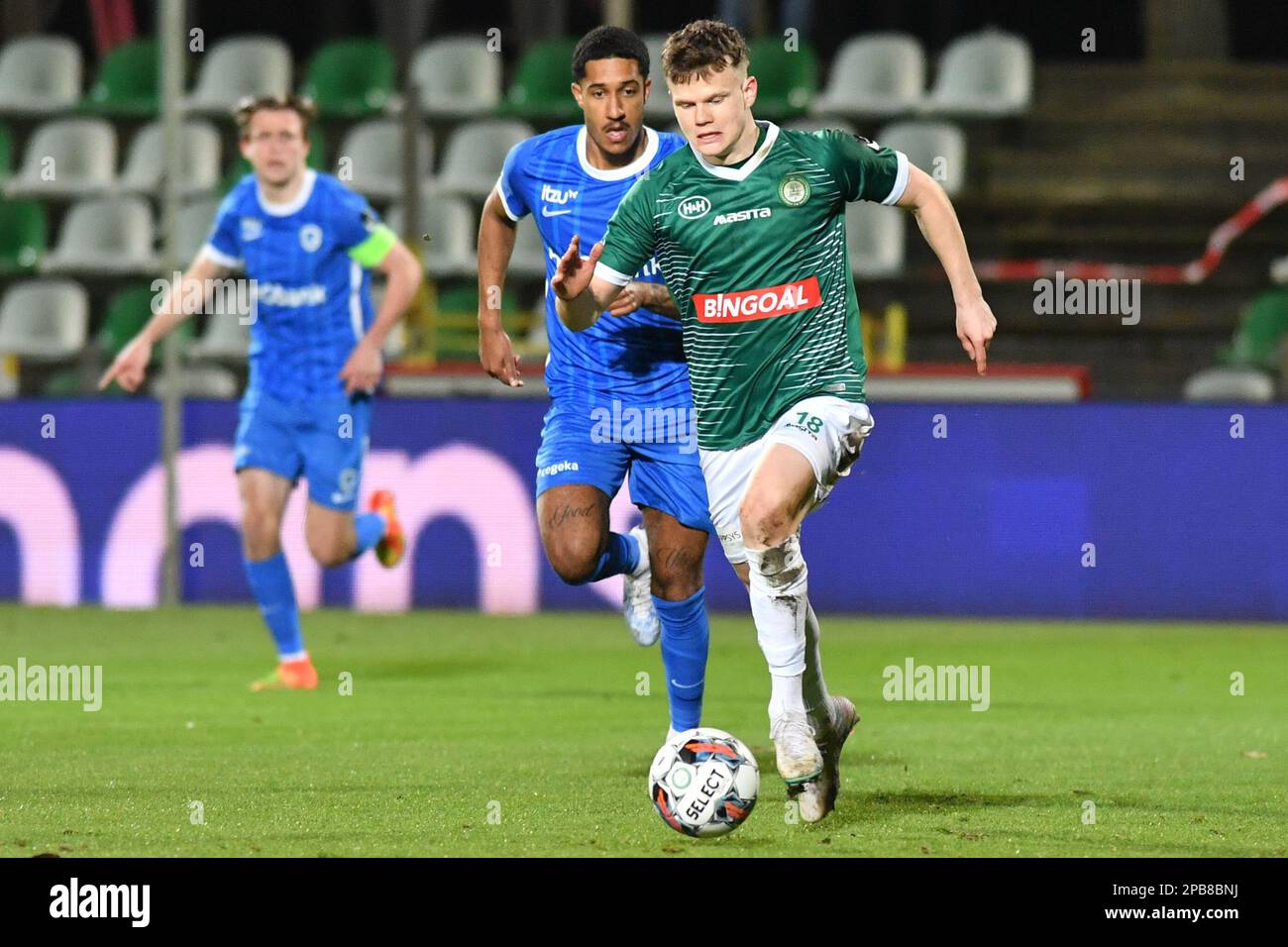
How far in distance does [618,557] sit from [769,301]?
1.72 m

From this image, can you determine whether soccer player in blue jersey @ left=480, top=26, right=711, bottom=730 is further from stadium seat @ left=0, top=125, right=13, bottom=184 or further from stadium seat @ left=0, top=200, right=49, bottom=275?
stadium seat @ left=0, top=125, right=13, bottom=184

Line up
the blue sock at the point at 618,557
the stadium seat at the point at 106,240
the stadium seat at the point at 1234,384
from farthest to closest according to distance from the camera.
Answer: the stadium seat at the point at 106,240 → the stadium seat at the point at 1234,384 → the blue sock at the point at 618,557

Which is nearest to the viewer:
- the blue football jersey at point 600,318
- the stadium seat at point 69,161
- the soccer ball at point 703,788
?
the soccer ball at point 703,788

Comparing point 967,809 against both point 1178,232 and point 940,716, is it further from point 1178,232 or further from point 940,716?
point 1178,232

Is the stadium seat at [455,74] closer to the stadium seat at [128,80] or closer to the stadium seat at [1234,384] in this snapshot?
the stadium seat at [128,80]

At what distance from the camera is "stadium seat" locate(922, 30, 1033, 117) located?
674 inches

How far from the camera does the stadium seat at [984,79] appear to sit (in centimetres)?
1711

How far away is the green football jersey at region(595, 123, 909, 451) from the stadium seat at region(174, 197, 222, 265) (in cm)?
1042

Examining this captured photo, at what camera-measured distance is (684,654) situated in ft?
23.5

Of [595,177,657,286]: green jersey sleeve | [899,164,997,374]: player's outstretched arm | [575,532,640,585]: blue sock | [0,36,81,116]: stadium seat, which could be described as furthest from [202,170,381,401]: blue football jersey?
[0,36,81,116]: stadium seat

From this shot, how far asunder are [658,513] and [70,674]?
411cm

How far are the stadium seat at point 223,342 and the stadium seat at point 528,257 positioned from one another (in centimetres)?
197

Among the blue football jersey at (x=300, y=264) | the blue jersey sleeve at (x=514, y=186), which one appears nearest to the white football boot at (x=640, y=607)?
the blue jersey sleeve at (x=514, y=186)

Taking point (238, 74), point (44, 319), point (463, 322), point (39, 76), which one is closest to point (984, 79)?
point (463, 322)
